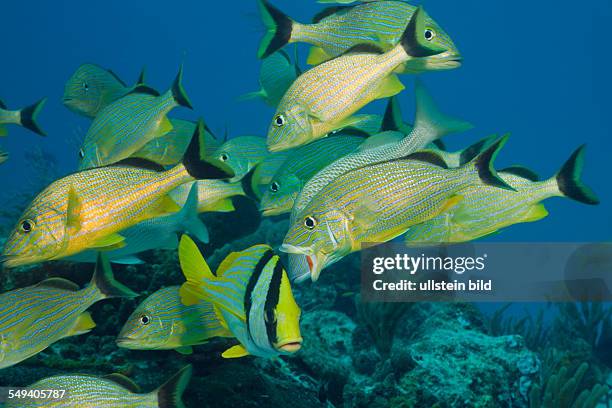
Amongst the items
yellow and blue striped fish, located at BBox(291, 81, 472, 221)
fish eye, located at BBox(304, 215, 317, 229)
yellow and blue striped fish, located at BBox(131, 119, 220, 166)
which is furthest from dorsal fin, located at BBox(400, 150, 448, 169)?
yellow and blue striped fish, located at BBox(131, 119, 220, 166)

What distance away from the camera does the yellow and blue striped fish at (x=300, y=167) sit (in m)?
3.26

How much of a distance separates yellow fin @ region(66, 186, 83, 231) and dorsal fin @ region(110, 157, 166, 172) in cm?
32

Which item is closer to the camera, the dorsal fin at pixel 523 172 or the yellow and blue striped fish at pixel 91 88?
the dorsal fin at pixel 523 172

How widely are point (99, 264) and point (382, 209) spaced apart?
1.76 m

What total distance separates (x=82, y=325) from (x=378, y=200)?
1.97 m

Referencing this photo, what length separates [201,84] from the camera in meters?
116

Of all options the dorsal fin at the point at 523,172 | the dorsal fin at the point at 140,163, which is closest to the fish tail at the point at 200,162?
the dorsal fin at the point at 140,163

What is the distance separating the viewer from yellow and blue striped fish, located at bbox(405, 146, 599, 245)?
293 centimetres

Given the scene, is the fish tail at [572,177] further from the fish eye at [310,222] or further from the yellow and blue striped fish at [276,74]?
the yellow and blue striped fish at [276,74]

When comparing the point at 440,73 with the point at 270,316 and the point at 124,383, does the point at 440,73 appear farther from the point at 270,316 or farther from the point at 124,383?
the point at 270,316

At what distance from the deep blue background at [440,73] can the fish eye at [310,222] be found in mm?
80961

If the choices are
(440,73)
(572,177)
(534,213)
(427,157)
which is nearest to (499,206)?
(534,213)

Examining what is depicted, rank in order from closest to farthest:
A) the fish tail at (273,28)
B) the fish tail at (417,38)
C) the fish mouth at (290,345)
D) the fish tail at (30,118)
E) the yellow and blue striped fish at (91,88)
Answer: the fish mouth at (290,345)
the fish tail at (417,38)
the fish tail at (273,28)
the fish tail at (30,118)
the yellow and blue striped fish at (91,88)

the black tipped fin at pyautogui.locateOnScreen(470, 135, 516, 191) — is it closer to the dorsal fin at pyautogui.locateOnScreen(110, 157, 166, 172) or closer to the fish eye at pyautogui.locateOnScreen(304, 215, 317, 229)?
the fish eye at pyautogui.locateOnScreen(304, 215, 317, 229)
